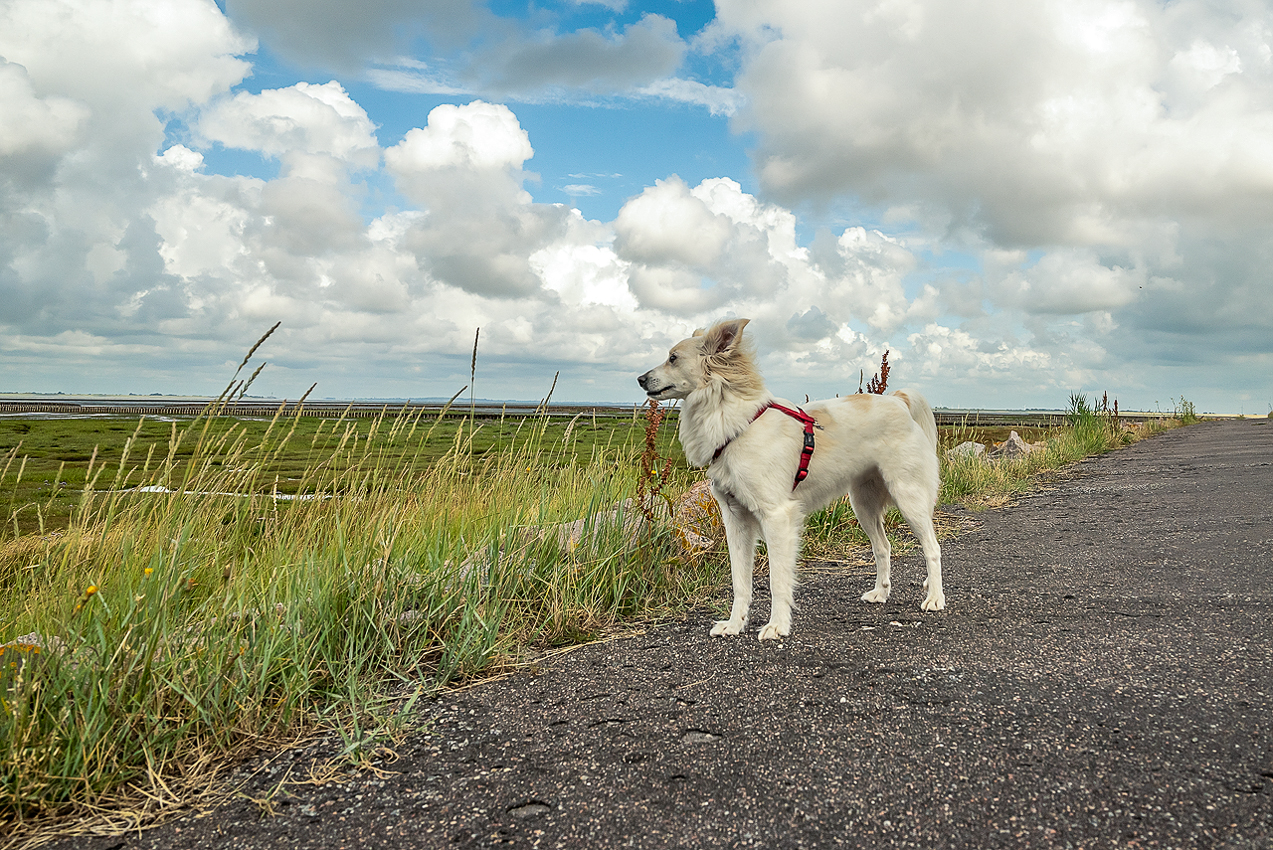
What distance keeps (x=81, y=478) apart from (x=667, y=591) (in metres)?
19.6

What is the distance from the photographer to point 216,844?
2.21 m

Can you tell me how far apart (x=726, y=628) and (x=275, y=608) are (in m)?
2.39

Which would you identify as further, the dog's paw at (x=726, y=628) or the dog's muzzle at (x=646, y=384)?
the dog's muzzle at (x=646, y=384)

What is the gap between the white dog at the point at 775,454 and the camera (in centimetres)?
407

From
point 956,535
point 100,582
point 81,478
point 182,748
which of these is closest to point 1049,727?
point 182,748

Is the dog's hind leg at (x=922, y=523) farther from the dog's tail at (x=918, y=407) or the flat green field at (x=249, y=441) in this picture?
the flat green field at (x=249, y=441)

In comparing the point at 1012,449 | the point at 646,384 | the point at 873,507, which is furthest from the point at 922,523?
the point at 1012,449

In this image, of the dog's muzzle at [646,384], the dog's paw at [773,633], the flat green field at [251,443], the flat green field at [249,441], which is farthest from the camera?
the flat green field at [249,441]

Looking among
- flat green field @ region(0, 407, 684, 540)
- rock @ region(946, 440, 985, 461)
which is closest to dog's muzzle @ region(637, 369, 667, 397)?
flat green field @ region(0, 407, 684, 540)

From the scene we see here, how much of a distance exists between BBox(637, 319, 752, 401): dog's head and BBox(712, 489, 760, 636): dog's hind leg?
0.70 metres

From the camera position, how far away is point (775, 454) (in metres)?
4.12

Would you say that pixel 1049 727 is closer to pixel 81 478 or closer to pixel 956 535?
pixel 956 535

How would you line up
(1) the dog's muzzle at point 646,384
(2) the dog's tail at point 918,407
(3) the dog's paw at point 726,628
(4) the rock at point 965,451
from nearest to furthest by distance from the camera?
(3) the dog's paw at point 726,628 → (1) the dog's muzzle at point 646,384 → (2) the dog's tail at point 918,407 → (4) the rock at point 965,451

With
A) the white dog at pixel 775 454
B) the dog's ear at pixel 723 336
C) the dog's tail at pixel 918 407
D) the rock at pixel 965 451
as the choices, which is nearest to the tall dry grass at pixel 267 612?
the white dog at pixel 775 454
